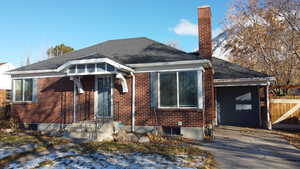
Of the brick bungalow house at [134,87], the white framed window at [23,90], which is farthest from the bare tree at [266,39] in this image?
the white framed window at [23,90]

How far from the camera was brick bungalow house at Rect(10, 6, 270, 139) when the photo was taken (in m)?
8.39

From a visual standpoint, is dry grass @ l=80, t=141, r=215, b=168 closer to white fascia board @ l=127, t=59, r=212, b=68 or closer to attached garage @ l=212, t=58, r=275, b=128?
white fascia board @ l=127, t=59, r=212, b=68

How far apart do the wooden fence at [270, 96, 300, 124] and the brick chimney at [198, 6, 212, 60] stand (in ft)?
19.8

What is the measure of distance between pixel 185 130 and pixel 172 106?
1.11m

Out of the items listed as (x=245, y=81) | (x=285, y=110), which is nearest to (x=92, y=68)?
(x=245, y=81)

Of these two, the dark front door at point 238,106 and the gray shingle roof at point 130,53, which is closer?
the gray shingle roof at point 130,53

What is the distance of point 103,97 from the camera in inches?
380

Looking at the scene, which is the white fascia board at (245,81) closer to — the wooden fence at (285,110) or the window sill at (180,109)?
the wooden fence at (285,110)

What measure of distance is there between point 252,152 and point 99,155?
4712mm

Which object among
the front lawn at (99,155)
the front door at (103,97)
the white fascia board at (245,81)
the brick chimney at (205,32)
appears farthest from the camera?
the white fascia board at (245,81)

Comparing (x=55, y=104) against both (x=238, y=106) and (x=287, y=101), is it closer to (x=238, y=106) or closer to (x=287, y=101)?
(x=238, y=106)

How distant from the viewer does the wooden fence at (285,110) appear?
11.7 meters

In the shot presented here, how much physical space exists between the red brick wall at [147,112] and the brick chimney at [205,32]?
3.15 ft

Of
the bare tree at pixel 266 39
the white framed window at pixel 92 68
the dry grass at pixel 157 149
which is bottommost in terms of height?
the dry grass at pixel 157 149
